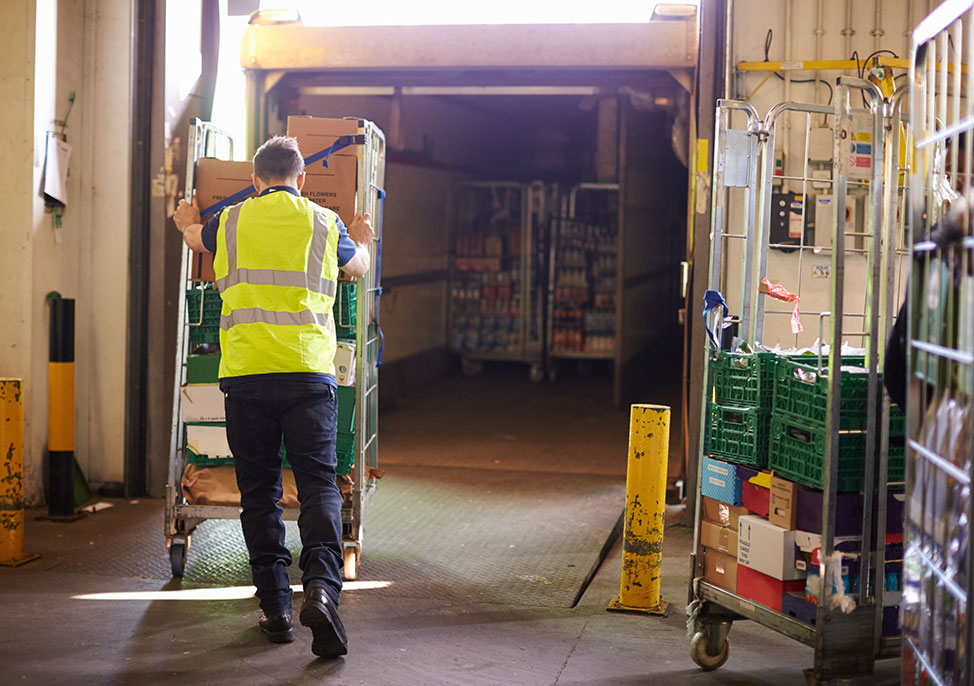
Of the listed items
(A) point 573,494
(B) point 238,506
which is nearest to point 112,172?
(B) point 238,506

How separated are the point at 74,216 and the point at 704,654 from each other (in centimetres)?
433

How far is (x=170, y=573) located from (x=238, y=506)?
0.46 m

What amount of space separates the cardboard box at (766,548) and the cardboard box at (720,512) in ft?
0.20

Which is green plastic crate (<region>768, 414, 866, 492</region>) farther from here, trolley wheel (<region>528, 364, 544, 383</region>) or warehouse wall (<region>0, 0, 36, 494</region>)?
trolley wheel (<region>528, 364, 544, 383</region>)

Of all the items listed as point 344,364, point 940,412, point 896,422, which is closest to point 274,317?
point 344,364

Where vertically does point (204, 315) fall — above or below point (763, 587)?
above

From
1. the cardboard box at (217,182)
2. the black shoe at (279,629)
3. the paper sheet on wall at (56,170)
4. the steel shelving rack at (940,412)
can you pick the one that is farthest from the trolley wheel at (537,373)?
the steel shelving rack at (940,412)

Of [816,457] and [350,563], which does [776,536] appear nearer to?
[816,457]

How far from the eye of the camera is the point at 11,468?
16.6 feet

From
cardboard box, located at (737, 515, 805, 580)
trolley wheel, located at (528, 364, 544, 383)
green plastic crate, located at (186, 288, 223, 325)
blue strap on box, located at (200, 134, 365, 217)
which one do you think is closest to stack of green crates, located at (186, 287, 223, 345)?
green plastic crate, located at (186, 288, 223, 325)

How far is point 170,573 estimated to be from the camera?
16.5 feet

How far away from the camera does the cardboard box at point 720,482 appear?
3.85 meters

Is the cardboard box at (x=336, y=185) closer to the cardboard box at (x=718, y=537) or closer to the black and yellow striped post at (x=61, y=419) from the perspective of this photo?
the black and yellow striped post at (x=61, y=419)

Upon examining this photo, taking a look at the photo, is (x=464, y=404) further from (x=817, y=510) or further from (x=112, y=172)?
(x=817, y=510)
